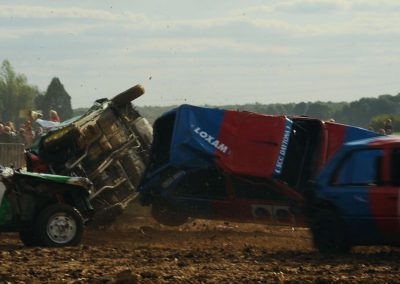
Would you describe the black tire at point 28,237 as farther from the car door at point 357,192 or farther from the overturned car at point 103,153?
the car door at point 357,192

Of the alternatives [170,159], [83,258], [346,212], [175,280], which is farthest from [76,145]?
[175,280]

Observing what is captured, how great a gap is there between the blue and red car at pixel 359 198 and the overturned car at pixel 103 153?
172 inches

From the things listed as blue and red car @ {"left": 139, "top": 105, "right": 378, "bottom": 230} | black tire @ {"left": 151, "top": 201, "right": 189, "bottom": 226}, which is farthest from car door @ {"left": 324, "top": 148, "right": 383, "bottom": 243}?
black tire @ {"left": 151, "top": 201, "right": 189, "bottom": 226}

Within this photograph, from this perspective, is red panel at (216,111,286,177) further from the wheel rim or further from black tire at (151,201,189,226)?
the wheel rim

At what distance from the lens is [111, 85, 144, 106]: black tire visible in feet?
55.1

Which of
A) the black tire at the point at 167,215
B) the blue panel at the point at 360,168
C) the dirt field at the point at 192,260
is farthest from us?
the black tire at the point at 167,215

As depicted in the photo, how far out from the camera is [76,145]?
16.1 meters

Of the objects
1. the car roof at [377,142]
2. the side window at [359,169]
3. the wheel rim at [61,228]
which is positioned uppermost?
the car roof at [377,142]

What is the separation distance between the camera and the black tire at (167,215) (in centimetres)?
1620

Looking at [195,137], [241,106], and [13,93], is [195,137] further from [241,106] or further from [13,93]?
[13,93]

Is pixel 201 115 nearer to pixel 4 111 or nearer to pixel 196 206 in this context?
pixel 196 206

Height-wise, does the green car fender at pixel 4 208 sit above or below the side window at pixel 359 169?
below

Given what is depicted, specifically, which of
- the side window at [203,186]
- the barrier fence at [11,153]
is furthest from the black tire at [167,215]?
the barrier fence at [11,153]

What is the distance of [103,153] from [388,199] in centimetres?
600
